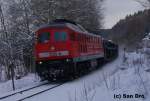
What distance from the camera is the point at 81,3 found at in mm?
44750

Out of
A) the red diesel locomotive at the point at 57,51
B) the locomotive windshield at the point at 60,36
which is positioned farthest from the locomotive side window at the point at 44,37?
the locomotive windshield at the point at 60,36

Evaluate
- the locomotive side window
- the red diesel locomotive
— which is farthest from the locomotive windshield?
the locomotive side window

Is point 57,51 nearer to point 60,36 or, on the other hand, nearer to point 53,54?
point 53,54

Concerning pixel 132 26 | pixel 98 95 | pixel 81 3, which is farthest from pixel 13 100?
pixel 132 26

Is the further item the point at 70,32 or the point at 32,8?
the point at 32,8

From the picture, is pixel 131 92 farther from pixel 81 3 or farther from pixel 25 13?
pixel 81 3

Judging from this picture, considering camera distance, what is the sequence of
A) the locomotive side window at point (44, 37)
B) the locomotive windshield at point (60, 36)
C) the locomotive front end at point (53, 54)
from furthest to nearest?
the locomotive side window at point (44, 37), the locomotive windshield at point (60, 36), the locomotive front end at point (53, 54)

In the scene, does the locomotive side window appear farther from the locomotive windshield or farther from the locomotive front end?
the locomotive windshield

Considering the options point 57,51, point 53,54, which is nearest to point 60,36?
point 57,51

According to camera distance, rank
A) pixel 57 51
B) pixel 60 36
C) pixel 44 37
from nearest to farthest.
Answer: pixel 57 51
pixel 60 36
pixel 44 37

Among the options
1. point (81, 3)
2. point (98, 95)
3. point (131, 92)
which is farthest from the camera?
point (81, 3)

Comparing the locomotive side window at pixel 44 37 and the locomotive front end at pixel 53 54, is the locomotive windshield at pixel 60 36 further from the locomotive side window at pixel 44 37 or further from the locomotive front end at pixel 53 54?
the locomotive side window at pixel 44 37

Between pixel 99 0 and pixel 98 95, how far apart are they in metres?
38.3

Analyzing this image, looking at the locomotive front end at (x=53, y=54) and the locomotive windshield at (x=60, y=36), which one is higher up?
the locomotive windshield at (x=60, y=36)
